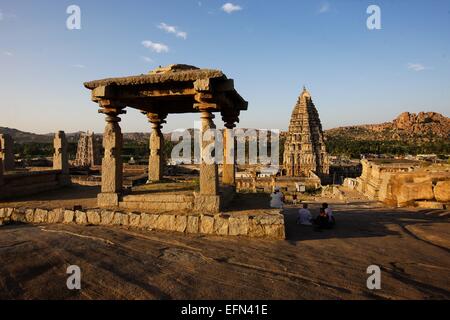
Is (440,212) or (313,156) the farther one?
(313,156)

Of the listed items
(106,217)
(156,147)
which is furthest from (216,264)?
(156,147)

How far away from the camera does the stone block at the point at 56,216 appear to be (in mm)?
7469

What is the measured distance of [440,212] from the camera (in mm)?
10398

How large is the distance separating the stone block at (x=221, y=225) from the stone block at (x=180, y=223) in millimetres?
709

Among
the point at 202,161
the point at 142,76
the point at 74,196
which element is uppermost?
the point at 142,76

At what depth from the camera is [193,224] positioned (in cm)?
652

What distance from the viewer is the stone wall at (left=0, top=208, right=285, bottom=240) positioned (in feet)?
20.4

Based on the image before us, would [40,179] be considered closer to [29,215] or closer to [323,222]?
[29,215]

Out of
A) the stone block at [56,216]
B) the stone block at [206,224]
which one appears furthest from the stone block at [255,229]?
the stone block at [56,216]

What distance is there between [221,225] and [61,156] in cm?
890
